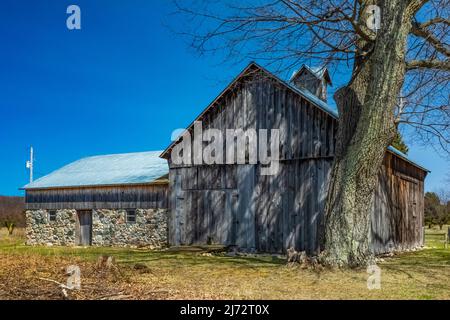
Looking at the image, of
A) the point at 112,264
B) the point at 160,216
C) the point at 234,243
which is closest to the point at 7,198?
the point at 160,216

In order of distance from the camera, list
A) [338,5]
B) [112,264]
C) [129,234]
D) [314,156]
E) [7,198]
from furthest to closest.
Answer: [7,198], [129,234], [314,156], [338,5], [112,264]

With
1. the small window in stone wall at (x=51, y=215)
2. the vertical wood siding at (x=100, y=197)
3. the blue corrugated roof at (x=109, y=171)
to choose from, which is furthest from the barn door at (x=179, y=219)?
the small window in stone wall at (x=51, y=215)

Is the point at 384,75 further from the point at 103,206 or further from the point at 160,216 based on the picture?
the point at 103,206

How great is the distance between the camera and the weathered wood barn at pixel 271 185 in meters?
18.0

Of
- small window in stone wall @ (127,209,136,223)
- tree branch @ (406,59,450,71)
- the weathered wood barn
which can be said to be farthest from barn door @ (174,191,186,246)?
tree branch @ (406,59,450,71)

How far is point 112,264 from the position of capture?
11.4 meters

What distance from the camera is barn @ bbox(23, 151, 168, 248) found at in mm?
23828

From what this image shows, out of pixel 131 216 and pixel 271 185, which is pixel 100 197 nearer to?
pixel 131 216

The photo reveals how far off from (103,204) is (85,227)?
219 cm

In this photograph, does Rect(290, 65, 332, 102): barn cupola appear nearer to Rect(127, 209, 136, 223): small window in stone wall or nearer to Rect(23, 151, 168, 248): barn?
Rect(23, 151, 168, 248): barn

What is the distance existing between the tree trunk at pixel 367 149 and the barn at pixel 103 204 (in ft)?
40.6

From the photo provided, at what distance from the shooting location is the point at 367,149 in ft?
39.0

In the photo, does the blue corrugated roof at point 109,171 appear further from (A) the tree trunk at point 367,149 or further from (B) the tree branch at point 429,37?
(B) the tree branch at point 429,37

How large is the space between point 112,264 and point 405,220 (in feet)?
53.9
